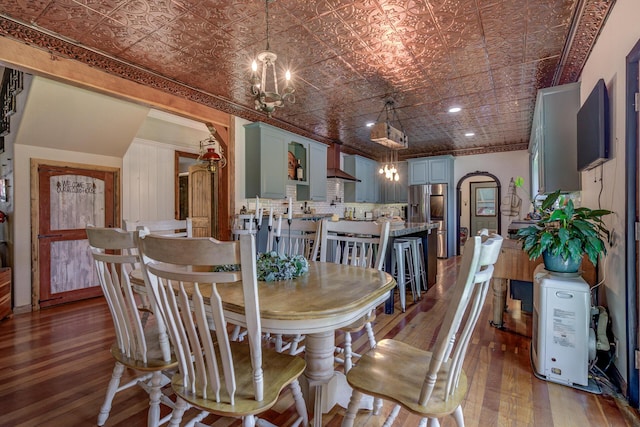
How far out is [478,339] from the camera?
2736 millimetres

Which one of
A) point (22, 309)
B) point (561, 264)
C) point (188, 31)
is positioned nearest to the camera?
point (561, 264)

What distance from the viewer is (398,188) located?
323 inches

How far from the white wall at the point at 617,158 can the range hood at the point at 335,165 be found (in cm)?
446

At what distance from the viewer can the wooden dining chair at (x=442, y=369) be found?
1.02 metres

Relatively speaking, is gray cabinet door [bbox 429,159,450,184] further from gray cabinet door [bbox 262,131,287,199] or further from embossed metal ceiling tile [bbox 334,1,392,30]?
embossed metal ceiling tile [bbox 334,1,392,30]

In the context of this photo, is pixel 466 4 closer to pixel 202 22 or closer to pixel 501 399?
pixel 202 22

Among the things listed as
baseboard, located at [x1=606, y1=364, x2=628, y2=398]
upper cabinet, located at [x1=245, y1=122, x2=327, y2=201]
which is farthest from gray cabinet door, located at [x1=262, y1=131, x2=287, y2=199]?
baseboard, located at [x1=606, y1=364, x2=628, y2=398]

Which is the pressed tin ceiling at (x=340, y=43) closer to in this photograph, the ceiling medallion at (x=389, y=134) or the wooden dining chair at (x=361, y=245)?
the ceiling medallion at (x=389, y=134)

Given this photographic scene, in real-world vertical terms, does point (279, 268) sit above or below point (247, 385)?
above

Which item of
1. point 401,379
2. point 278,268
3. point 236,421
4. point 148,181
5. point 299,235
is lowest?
point 236,421

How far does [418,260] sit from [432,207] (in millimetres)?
3682

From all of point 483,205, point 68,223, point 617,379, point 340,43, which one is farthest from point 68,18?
point 483,205

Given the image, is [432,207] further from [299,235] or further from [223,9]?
[223,9]

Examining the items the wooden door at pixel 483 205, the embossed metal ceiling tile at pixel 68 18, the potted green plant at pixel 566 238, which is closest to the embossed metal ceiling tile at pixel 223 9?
the embossed metal ceiling tile at pixel 68 18
